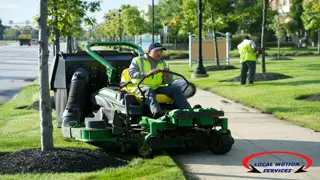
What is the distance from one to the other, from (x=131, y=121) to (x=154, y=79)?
837mm

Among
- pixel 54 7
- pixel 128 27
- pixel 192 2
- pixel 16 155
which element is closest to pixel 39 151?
pixel 16 155

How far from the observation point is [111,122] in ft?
30.3

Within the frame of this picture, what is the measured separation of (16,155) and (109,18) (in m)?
70.2

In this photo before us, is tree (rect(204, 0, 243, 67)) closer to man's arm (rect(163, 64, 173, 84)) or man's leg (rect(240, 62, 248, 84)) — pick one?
man's leg (rect(240, 62, 248, 84))

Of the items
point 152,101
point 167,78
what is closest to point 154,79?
point 167,78

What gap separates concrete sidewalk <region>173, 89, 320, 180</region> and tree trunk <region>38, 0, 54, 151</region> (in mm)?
1880

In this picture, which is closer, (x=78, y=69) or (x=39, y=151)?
(x=39, y=151)

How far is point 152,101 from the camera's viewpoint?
30.3 feet

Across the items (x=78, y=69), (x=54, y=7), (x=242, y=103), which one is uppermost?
(x=54, y=7)

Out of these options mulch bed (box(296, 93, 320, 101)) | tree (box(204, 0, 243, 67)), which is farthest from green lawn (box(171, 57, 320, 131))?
tree (box(204, 0, 243, 67))

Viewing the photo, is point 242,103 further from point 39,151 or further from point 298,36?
point 298,36

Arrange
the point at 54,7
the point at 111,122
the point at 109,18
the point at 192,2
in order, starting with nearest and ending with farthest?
the point at 111,122, the point at 54,7, the point at 192,2, the point at 109,18

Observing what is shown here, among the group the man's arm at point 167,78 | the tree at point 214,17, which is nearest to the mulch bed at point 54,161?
the man's arm at point 167,78

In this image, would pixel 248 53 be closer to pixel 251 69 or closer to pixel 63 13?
pixel 251 69
